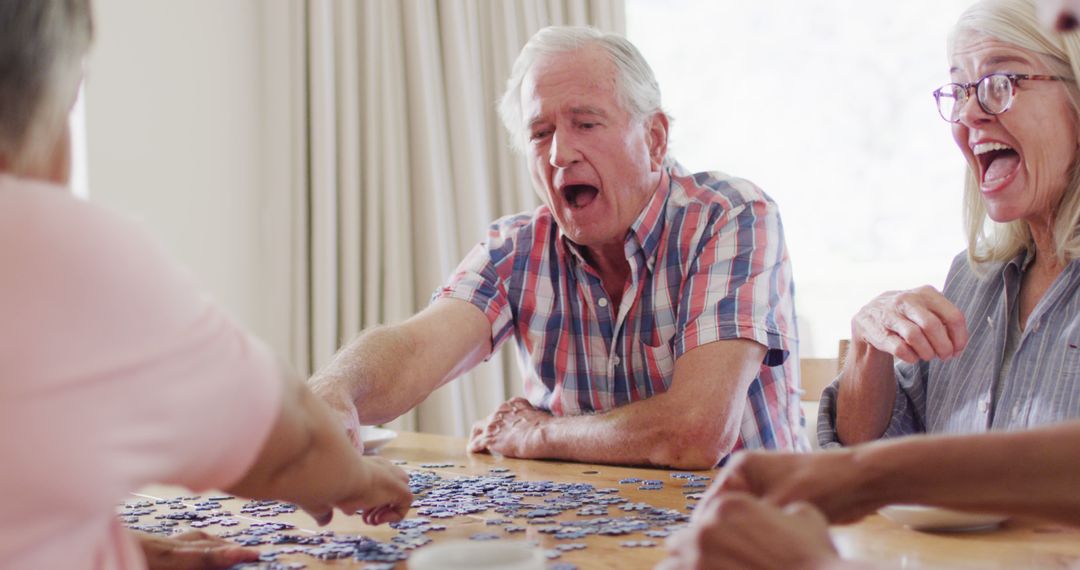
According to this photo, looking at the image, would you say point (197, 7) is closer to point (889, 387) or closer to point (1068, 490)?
point (889, 387)

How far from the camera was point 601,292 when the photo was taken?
9.36 feet

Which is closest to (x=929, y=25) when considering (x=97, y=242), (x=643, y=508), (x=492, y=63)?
(x=492, y=63)

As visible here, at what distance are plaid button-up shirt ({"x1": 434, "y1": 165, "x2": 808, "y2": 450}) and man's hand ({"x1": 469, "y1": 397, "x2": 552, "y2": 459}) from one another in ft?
0.71

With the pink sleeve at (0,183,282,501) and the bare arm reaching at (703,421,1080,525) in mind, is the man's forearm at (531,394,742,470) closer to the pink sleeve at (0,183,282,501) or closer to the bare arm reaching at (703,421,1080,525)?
the bare arm reaching at (703,421,1080,525)

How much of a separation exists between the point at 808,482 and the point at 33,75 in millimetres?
915

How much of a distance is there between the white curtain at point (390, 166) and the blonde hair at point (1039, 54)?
2.39m

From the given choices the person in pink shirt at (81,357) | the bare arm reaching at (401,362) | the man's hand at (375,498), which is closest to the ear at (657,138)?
the bare arm reaching at (401,362)

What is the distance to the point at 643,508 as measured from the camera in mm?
1704

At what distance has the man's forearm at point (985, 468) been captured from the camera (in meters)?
1.18

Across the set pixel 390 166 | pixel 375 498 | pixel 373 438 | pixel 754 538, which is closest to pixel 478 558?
pixel 754 538

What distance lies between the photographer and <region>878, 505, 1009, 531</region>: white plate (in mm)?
1441

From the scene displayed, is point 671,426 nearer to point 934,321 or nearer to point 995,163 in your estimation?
point 934,321

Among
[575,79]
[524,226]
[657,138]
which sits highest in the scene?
[575,79]

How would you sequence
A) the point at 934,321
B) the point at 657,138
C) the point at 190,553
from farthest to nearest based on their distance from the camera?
the point at 657,138 < the point at 934,321 < the point at 190,553
